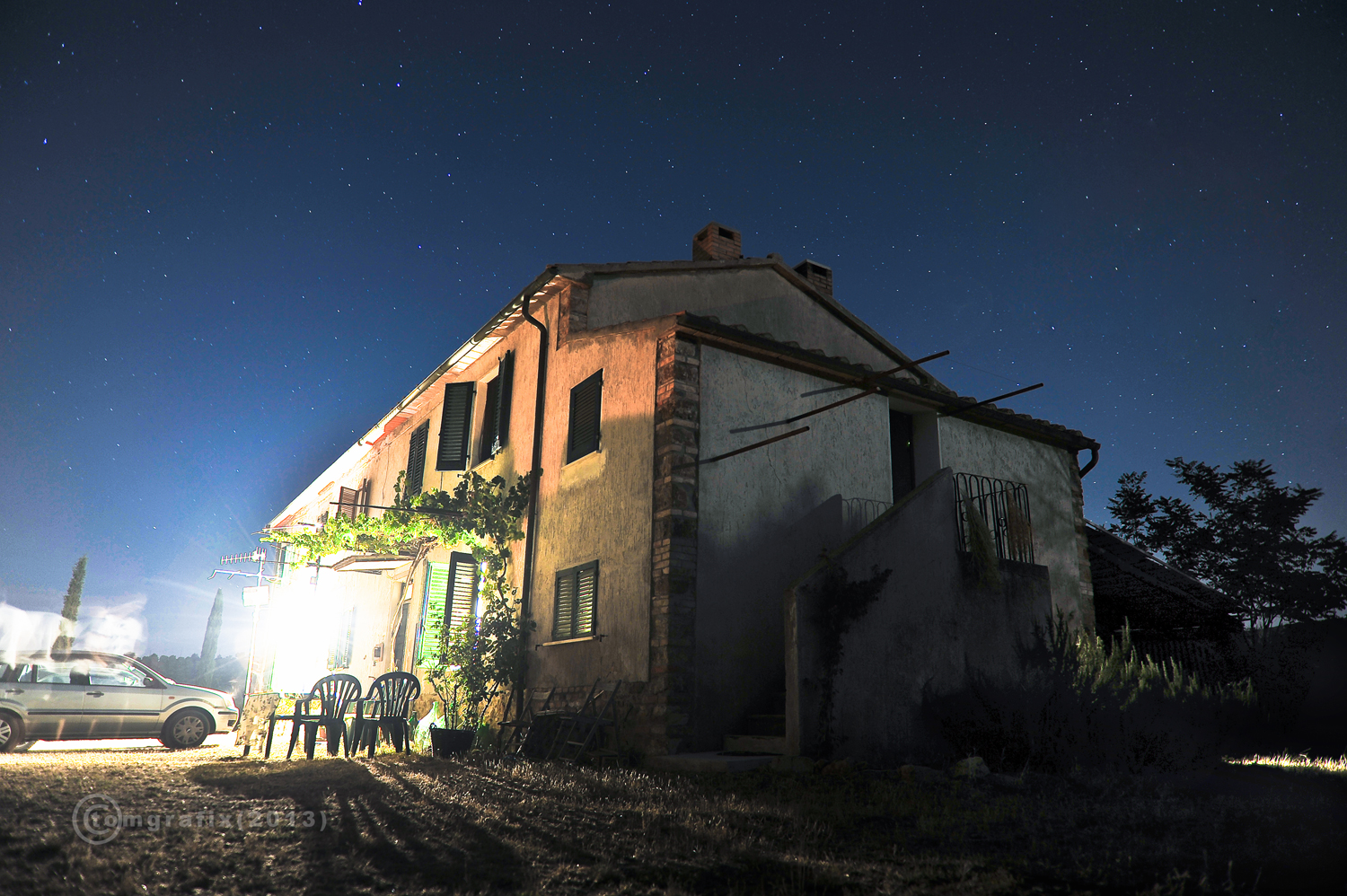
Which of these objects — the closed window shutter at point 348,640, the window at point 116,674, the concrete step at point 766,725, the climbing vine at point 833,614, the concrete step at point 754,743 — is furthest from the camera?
the closed window shutter at point 348,640

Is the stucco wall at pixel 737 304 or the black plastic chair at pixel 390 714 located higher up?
the stucco wall at pixel 737 304

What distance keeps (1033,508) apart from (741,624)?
6443 mm

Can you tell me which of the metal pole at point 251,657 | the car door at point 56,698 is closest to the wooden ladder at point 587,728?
the car door at point 56,698

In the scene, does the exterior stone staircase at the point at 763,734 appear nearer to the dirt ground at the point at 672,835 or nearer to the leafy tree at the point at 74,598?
the dirt ground at the point at 672,835

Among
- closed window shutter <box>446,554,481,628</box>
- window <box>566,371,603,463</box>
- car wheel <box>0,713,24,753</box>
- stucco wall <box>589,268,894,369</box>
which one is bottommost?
car wheel <box>0,713,24,753</box>

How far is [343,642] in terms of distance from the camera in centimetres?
1688

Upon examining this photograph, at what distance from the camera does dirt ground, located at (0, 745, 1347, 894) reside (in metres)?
3.24

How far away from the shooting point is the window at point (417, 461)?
50.2ft

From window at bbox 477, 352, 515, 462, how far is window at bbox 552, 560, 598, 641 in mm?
3073

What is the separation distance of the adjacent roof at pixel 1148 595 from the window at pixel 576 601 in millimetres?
9018

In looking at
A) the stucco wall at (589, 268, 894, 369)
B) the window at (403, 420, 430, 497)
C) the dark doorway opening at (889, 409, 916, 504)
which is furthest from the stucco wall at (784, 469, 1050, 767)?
the window at (403, 420, 430, 497)

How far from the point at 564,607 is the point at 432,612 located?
7.77 feet

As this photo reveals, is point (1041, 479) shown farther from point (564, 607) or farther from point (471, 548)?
point (471, 548)

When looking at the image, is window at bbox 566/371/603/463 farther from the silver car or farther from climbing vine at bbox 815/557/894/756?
the silver car
